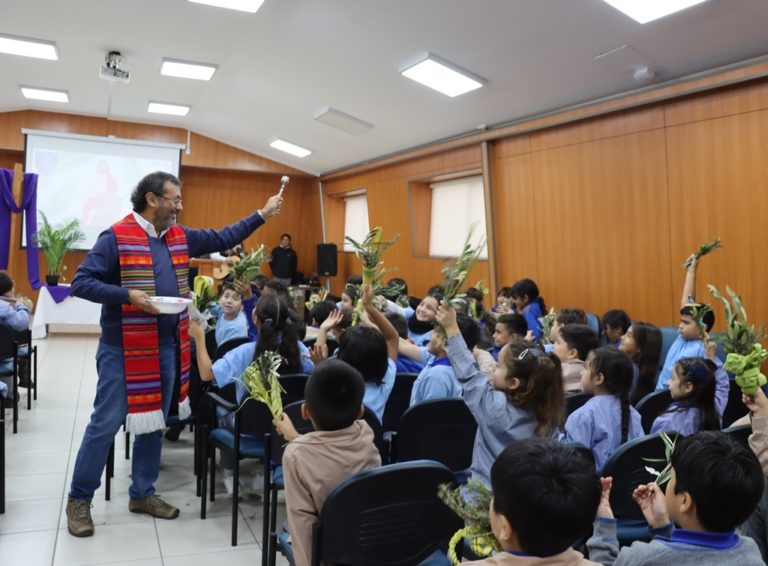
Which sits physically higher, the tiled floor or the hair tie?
the hair tie

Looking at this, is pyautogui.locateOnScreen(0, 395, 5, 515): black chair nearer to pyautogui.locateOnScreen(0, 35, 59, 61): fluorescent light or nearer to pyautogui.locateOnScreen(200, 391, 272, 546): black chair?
pyautogui.locateOnScreen(200, 391, 272, 546): black chair

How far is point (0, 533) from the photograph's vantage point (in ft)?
9.95

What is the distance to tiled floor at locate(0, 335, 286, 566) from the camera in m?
2.86

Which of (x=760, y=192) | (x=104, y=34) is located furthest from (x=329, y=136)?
(x=760, y=192)

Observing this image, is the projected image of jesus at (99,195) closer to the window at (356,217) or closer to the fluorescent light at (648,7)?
the window at (356,217)

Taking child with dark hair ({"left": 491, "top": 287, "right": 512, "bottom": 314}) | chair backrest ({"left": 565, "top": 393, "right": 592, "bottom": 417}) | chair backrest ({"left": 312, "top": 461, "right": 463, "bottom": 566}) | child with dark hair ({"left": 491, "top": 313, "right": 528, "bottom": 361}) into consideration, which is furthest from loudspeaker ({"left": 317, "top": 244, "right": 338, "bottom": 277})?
chair backrest ({"left": 312, "top": 461, "right": 463, "bottom": 566})

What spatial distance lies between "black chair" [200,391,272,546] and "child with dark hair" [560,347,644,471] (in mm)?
1414

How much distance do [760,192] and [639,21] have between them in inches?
68.0

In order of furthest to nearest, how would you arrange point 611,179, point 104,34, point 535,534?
point 104,34
point 611,179
point 535,534

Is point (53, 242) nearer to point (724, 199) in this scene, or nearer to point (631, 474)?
point (724, 199)

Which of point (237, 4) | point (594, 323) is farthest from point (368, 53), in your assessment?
point (594, 323)

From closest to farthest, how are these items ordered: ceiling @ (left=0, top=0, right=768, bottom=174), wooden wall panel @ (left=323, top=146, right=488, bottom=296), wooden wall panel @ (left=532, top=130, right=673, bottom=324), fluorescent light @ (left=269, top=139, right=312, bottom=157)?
ceiling @ (left=0, top=0, right=768, bottom=174) → wooden wall panel @ (left=532, top=130, right=673, bottom=324) → wooden wall panel @ (left=323, top=146, right=488, bottom=296) → fluorescent light @ (left=269, top=139, right=312, bottom=157)

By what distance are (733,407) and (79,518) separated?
353cm

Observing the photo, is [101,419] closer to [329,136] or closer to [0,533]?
[0,533]
